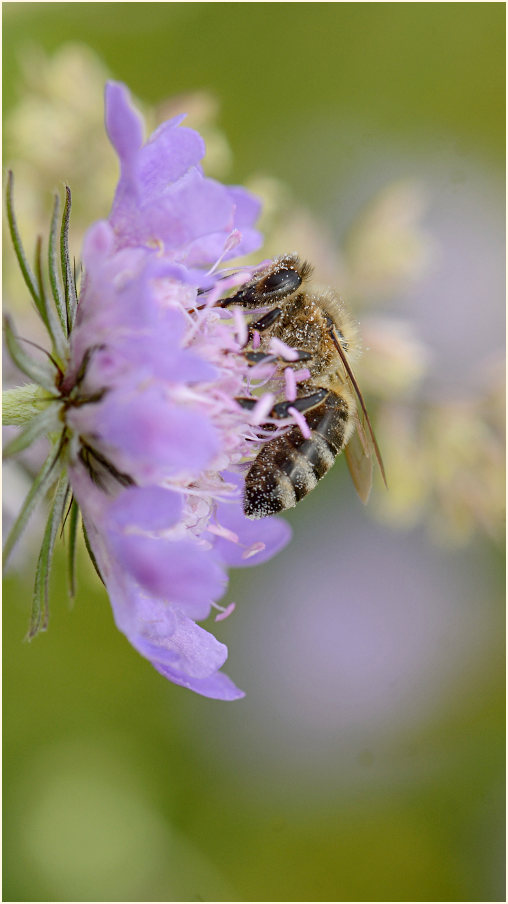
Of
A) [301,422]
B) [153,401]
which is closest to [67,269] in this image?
[153,401]

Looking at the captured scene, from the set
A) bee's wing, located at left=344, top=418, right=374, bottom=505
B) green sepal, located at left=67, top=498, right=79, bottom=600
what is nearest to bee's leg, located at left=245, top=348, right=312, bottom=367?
bee's wing, located at left=344, top=418, right=374, bottom=505

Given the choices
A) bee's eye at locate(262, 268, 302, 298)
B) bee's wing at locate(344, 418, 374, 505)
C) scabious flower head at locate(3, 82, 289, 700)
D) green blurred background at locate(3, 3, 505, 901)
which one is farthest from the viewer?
green blurred background at locate(3, 3, 505, 901)

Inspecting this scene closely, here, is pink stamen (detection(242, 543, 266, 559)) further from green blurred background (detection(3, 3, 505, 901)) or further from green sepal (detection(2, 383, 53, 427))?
green blurred background (detection(3, 3, 505, 901))

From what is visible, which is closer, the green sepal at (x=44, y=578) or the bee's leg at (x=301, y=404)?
the green sepal at (x=44, y=578)

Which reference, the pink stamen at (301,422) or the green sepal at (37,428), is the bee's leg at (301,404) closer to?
the pink stamen at (301,422)

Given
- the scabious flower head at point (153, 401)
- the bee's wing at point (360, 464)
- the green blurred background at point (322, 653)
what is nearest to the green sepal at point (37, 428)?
the scabious flower head at point (153, 401)

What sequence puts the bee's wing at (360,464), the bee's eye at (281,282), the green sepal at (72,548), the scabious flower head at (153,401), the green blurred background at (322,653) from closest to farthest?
1. the scabious flower head at (153,401)
2. the green sepal at (72,548)
3. the bee's eye at (281,282)
4. the bee's wing at (360,464)
5. the green blurred background at (322,653)

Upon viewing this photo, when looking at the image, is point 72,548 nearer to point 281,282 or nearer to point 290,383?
point 290,383

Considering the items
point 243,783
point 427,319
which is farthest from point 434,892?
point 427,319
